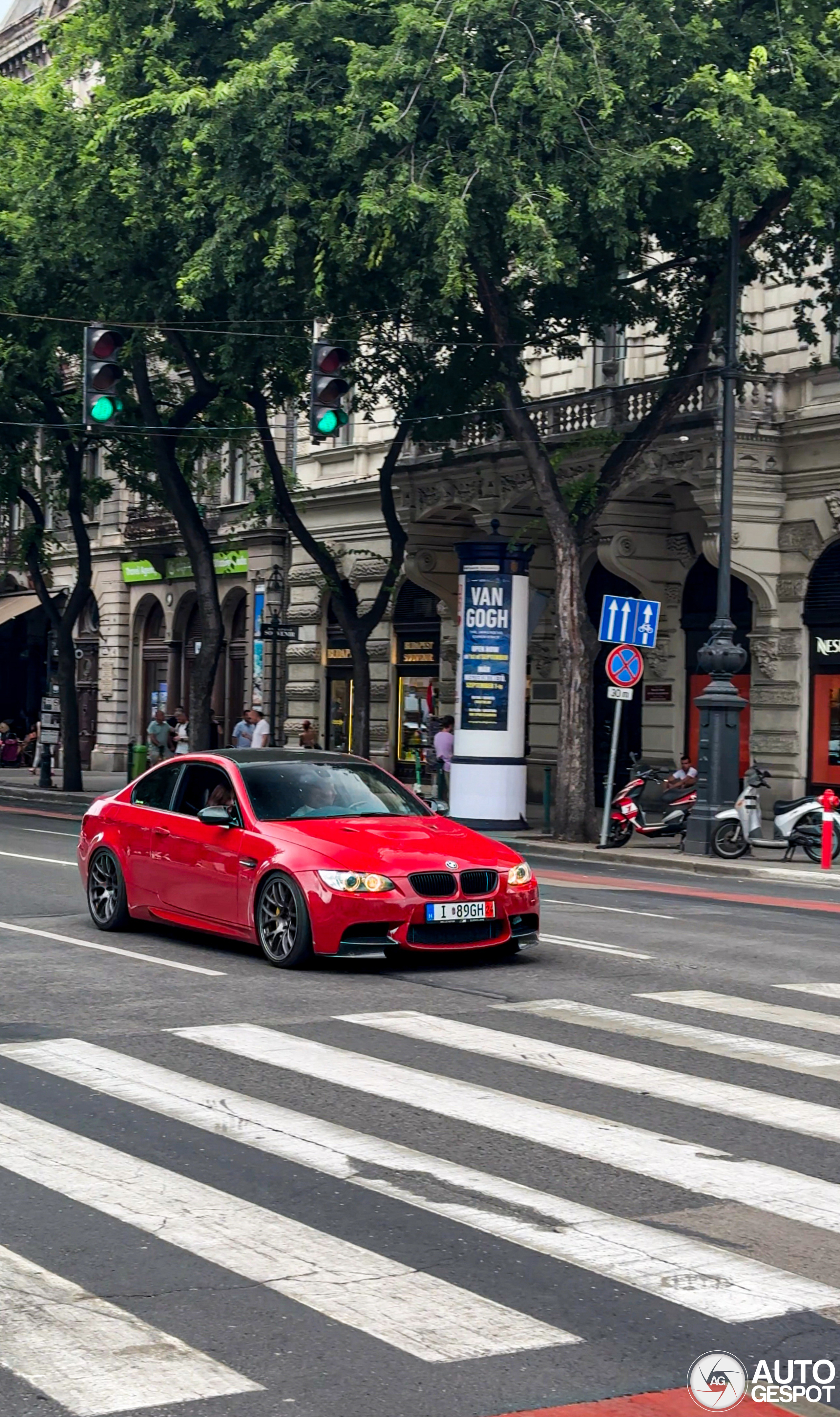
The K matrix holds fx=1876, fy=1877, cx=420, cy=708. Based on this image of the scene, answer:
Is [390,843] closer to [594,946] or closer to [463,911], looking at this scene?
[463,911]

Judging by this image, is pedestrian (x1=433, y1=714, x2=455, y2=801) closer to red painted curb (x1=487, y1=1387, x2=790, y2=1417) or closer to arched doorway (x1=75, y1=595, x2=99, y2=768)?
arched doorway (x1=75, y1=595, x2=99, y2=768)

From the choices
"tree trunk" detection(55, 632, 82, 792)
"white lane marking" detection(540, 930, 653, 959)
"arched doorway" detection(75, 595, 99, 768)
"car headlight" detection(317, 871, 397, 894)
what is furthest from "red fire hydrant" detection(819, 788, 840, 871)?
"arched doorway" detection(75, 595, 99, 768)

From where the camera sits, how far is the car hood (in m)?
11.3

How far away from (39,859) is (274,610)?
2224 centimetres

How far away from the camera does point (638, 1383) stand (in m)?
4.51

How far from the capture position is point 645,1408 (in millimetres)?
4359

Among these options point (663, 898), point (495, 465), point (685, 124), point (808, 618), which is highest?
point (685, 124)

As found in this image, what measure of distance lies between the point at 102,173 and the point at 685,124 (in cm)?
908

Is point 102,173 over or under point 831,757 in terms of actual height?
over

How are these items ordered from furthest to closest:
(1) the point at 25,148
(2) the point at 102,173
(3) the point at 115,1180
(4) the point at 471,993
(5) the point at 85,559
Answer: (5) the point at 85,559, (1) the point at 25,148, (2) the point at 102,173, (4) the point at 471,993, (3) the point at 115,1180

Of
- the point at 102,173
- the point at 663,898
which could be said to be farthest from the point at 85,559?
the point at 663,898

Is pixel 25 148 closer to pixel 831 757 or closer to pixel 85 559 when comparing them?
pixel 85 559

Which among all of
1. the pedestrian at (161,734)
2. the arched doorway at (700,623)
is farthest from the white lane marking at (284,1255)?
the pedestrian at (161,734)

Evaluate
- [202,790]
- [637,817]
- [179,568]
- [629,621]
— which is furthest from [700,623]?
[202,790]
